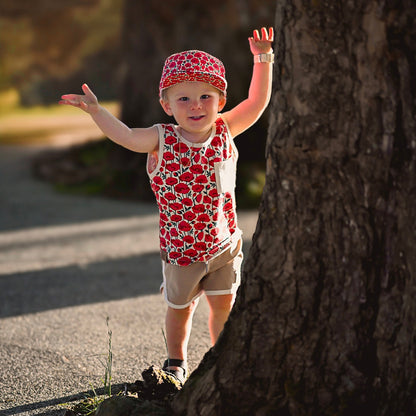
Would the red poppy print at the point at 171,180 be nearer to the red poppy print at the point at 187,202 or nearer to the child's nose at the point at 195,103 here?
the red poppy print at the point at 187,202

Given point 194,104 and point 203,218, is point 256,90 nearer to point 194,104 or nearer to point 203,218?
A: point 194,104

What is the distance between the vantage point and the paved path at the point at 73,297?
120 inches

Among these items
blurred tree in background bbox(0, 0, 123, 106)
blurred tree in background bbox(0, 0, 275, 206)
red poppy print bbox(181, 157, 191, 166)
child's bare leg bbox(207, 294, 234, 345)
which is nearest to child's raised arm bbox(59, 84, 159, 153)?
red poppy print bbox(181, 157, 191, 166)

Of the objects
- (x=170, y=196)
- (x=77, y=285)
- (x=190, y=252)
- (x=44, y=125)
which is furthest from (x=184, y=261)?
(x=44, y=125)

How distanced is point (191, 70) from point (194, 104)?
13 cm

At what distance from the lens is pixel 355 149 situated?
203 cm

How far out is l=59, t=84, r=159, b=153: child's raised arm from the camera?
256cm

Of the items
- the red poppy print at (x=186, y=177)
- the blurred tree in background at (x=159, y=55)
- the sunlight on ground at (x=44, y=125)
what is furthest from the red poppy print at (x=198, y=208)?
the sunlight on ground at (x=44, y=125)

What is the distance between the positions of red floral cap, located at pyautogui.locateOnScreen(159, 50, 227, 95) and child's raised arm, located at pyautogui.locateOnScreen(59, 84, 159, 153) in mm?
208

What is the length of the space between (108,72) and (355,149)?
16597 millimetres

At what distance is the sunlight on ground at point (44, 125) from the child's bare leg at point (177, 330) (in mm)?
7693

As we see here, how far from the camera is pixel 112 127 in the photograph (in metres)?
2.62

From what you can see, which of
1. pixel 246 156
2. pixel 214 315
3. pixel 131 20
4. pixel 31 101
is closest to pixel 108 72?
pixel 31 101

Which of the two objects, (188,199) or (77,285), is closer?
(188,199)
